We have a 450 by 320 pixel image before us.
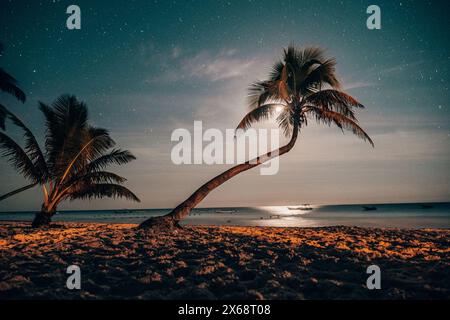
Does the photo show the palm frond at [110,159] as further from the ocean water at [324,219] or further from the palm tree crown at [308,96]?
the ocean water at [324,219]

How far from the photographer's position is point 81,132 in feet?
34.0

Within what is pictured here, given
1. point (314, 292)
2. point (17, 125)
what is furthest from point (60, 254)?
point (17, 125)

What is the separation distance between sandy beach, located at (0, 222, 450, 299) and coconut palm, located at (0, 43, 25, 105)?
6186 mm

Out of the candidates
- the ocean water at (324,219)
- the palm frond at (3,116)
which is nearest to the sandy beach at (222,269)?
the palm frond at (3,116)

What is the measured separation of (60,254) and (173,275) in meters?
2.53

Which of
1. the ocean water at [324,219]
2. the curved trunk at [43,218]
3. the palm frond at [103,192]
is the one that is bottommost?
the ocean water at [324,219]

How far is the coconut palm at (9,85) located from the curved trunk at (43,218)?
425 cm

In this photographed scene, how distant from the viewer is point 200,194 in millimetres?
8203

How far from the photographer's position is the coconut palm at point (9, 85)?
8961mm

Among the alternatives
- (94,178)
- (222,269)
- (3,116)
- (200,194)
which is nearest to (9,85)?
(3,116)

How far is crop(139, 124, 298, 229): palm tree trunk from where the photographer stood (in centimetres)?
776

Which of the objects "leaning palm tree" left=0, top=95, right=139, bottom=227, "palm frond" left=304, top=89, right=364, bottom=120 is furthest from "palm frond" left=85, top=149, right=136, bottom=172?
"palm frond" left=304, top=89, right=364, bottom=120
